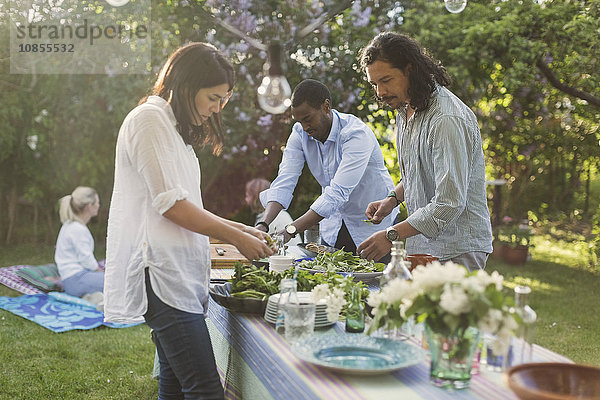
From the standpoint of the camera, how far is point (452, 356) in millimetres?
1342

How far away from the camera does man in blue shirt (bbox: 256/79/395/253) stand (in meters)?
3.08

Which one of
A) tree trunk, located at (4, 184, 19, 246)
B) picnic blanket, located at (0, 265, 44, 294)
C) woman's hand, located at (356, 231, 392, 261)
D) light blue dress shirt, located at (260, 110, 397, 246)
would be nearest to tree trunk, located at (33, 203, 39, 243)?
tree trunk, located at (4, 184, 19, 246)

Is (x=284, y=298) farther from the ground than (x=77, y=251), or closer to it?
farther from the ground

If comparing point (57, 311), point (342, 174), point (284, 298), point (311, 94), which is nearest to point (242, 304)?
point (284, 298)

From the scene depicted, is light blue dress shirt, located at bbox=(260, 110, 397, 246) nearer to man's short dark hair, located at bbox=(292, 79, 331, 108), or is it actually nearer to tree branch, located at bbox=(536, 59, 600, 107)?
man's short dark hair, located at bbox=(292, 79, 331, 108)

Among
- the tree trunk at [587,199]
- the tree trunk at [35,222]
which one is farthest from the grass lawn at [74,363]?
the tree trunk at [587,199]

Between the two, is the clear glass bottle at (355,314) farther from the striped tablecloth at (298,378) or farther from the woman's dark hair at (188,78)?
the woman's dark hair at (188,78)

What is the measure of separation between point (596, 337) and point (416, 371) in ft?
12.7

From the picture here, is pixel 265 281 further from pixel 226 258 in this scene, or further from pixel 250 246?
pixel 226 258

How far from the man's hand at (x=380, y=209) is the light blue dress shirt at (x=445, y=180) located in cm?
26

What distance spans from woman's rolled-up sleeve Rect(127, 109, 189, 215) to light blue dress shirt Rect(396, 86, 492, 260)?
0.83 m

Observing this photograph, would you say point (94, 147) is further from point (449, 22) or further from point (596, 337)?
point (596, 337)

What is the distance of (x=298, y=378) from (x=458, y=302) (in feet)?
1.34

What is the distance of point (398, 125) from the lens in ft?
8.52
